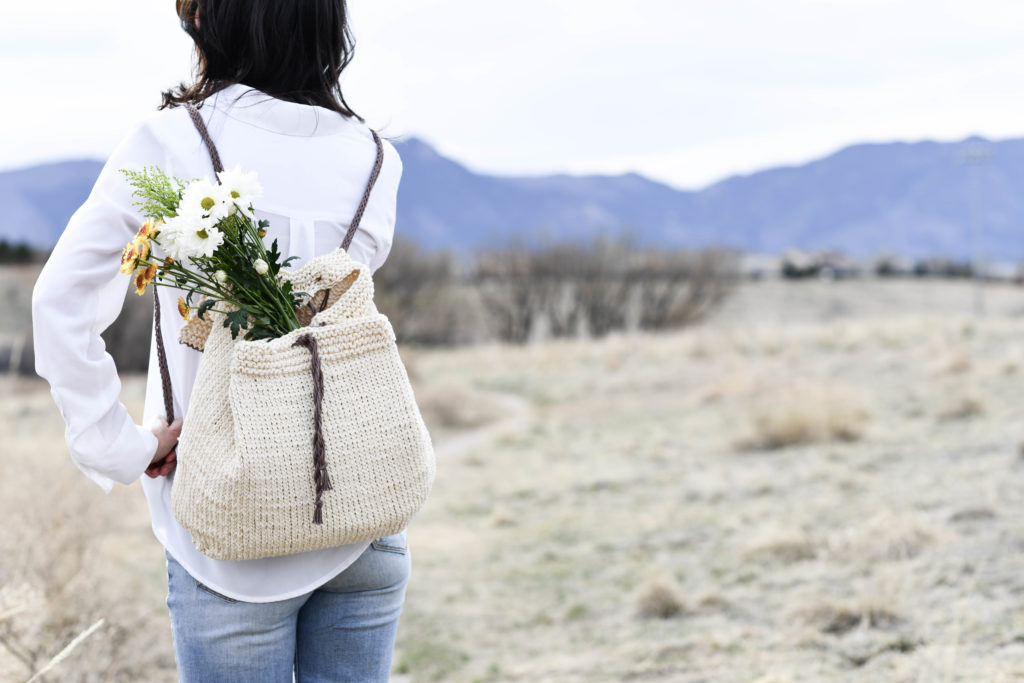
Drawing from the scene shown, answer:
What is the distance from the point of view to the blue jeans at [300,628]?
4.32ft

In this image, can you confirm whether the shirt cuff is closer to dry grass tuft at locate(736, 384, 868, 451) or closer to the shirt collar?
the shirt collar

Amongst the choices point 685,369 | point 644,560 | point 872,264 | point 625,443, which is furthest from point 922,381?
point 872,264

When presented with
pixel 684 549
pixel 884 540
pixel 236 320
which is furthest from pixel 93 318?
pixel 684 549

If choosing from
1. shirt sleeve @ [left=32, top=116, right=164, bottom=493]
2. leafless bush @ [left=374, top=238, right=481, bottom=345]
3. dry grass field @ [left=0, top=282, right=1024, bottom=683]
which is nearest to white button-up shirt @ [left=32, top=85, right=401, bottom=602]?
shirt sleeve @ [left=32, top=116, right=164, bottom=493]

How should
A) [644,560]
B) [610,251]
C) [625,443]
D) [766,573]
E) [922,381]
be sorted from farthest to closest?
[610,251]
[922,381]
[625,443]
[644,560]
[766,573]

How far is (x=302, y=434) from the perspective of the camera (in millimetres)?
1233

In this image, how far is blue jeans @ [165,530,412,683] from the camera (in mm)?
1316

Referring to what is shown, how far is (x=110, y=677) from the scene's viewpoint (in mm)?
3725

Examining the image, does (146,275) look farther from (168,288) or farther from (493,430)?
(493,430)

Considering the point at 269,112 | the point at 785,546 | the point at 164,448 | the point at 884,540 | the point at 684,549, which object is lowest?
the point at 684,549

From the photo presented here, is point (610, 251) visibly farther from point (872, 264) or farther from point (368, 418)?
point (368, 418)

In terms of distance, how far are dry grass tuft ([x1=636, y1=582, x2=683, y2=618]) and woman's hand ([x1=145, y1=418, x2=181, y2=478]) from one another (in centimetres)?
403

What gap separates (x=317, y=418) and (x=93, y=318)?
0.35 m

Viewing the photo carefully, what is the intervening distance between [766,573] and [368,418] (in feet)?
14.9
